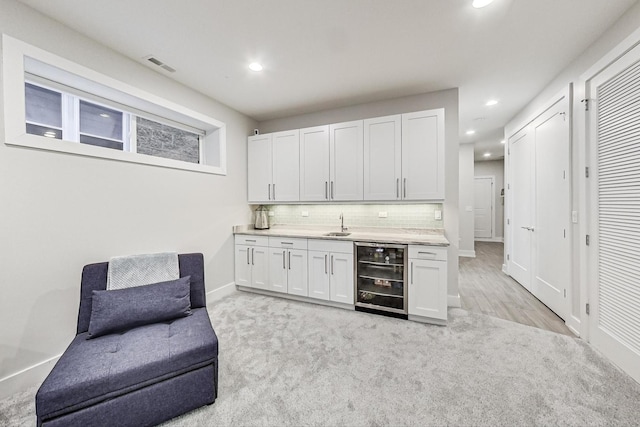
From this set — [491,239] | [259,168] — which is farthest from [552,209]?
[491,239]

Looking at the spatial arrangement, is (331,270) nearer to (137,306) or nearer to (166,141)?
(137,306)

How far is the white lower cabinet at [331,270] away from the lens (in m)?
3.09

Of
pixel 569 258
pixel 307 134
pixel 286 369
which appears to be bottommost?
pixel 286 369

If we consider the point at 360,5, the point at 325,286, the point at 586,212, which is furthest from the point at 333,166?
the point at 586,212

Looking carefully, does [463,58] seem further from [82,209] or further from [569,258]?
[82,209]

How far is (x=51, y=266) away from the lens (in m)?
1.97

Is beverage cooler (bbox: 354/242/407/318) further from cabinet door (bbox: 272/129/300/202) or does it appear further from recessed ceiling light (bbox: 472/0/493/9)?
recessed ceiling light (bbox: 472/0/493/9)

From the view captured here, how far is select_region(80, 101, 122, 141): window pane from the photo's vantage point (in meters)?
2.36

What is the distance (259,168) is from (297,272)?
1.81 metres

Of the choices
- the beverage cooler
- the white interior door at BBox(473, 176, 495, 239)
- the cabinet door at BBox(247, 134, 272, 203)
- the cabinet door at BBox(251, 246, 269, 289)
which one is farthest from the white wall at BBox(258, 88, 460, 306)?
the white interior door at BBox(473, 176, 495, 239)

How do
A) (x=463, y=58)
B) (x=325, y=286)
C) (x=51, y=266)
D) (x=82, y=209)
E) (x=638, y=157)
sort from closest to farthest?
1. (x=638, y=157)
2. (x=51, y=266)
3. (x=82, y=209)
4. (x=463, y=58)
5. (x=325, y=286)

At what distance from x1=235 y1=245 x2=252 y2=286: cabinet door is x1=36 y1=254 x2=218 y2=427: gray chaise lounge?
180cm

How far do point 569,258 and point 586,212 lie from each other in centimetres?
57

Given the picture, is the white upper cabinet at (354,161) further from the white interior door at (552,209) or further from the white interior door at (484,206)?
the white interior door at (484,206)
